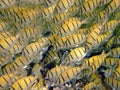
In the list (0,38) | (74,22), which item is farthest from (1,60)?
(74,22)

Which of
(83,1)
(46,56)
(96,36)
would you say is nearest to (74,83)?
(46,56)

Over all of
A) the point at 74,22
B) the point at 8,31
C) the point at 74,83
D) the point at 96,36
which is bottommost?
the point at 74,83

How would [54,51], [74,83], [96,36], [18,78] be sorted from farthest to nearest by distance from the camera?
1. [74,83]
2. [54,51]
3. [96,36]
4. [18,78]

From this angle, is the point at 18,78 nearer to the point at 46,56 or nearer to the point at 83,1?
the point at 46,56

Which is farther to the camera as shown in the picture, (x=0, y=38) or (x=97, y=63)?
(x=97, y=63)

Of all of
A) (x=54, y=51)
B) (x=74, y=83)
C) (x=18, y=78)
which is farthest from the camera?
(x=74, y=83)

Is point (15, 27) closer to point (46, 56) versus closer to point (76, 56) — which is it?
point (46, 56)

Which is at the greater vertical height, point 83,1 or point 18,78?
point 83,1
